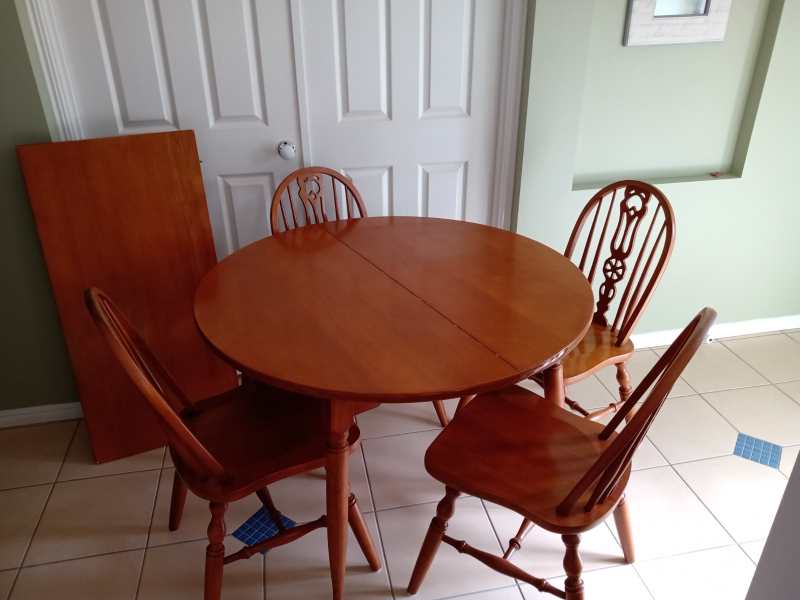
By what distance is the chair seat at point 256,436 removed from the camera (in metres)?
1.40

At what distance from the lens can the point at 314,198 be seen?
2230 millimetres

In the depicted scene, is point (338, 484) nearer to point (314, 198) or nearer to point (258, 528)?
point (258, 528)

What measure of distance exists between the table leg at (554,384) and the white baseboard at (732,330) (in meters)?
1.33

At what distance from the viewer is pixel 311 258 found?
184cm

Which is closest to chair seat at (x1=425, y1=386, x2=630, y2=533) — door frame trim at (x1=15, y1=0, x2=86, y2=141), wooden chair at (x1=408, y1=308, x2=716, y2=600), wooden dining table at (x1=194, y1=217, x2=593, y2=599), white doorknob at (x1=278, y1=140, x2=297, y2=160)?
wooden chair at (x1=408, y1=308, x2=716, y2=600)

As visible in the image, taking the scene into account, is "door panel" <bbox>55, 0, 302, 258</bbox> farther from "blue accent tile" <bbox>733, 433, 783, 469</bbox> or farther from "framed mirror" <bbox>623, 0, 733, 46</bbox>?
"blue accent tile" <bbox>733, 433, 783, 469</bbox>

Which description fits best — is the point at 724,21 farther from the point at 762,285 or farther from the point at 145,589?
the point at 145,589

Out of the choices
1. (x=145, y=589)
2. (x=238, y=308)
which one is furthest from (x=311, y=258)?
(x=145, y=589)

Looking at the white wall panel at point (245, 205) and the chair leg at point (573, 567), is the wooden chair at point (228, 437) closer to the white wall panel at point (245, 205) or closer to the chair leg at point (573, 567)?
the chair leg at point (573, 567)

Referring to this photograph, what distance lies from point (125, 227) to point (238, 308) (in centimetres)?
74

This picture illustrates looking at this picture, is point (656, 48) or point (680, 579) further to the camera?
point (656, 48)

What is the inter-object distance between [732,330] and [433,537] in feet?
6.88

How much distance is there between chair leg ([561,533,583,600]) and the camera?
1360mm

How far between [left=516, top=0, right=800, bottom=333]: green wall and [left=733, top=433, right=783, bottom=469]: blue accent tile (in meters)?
0.73
